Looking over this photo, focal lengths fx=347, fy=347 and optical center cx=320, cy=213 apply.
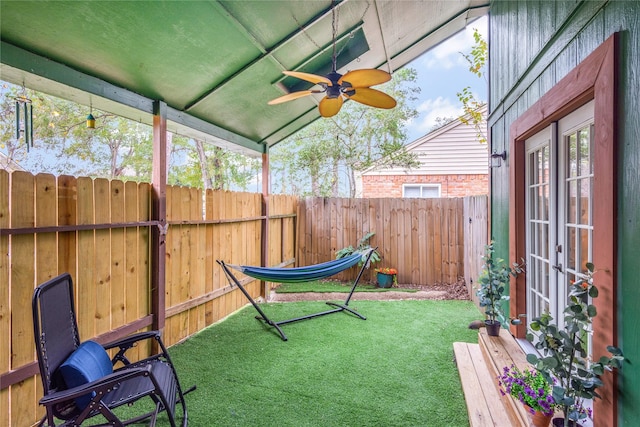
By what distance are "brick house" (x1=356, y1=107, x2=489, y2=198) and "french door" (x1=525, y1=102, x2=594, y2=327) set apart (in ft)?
20.0

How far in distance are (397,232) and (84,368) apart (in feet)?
16.2

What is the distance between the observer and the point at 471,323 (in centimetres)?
371

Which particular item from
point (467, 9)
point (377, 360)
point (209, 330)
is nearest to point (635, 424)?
point (377, 360)

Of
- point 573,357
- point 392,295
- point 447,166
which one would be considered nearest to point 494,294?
point 573,357

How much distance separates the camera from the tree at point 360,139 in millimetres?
8078

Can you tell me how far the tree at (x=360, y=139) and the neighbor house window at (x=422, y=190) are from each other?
965 mm

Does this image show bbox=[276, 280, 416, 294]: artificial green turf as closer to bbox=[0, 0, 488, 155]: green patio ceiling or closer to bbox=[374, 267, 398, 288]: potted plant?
bbox=[374, 267, 398, 288]: potted plant

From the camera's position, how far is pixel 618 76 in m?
1.39

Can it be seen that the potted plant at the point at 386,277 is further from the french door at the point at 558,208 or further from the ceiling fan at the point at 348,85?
the ceiling fan at the point at 348,85

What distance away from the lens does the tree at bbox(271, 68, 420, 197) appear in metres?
8.08

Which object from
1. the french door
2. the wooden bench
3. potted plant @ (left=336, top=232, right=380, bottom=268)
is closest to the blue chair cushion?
the wooden bench

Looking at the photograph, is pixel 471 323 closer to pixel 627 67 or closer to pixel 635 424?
pixel 635 424

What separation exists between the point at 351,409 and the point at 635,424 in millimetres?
1424

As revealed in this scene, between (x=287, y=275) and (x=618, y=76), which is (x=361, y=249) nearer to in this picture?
(x=287, y=275)
